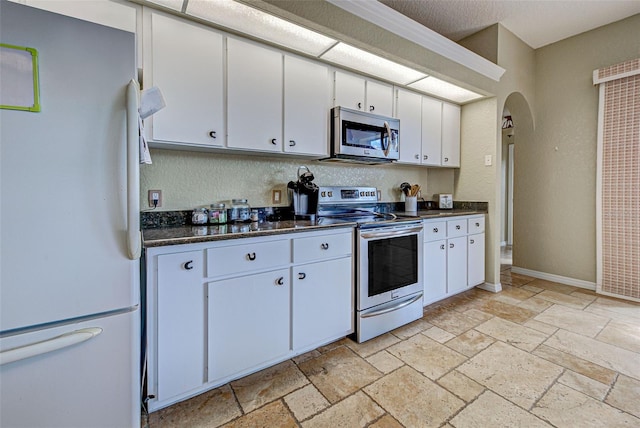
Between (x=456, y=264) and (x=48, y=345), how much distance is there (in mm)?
2991

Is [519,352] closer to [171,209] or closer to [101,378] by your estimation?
[101,378]

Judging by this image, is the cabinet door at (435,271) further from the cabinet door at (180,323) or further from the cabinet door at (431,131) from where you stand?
the cabinet door at (180,323)

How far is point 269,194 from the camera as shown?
7.69 ft

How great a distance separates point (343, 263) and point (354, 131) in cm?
113

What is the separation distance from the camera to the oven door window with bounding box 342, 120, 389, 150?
231 centimetres

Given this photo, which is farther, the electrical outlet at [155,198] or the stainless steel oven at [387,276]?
the stainless steel oven at [387,276]

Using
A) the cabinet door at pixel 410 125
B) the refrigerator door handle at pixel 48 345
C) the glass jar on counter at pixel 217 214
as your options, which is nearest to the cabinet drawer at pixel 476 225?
the cabinet door at pixel 410 125

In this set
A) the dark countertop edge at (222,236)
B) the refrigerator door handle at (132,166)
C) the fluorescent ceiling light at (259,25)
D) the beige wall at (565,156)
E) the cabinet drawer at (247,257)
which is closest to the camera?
the refrigerator door handle at (132,166)

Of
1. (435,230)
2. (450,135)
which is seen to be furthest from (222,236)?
(450,135)

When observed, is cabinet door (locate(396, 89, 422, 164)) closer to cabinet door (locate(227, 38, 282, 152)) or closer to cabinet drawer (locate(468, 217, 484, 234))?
cabinet drawer (locate(468, 217, 484, 234))

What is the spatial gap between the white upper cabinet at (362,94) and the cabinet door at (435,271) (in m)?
1.35

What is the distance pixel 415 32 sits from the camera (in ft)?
7.39

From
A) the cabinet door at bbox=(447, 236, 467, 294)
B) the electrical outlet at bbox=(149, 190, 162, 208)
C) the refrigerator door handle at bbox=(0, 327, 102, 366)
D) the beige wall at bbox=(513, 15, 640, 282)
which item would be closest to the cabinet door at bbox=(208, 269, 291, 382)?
the refrigerator door handle at bbox=(0, 327, 102, 366)

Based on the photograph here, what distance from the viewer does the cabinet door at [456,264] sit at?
9.09 feet
